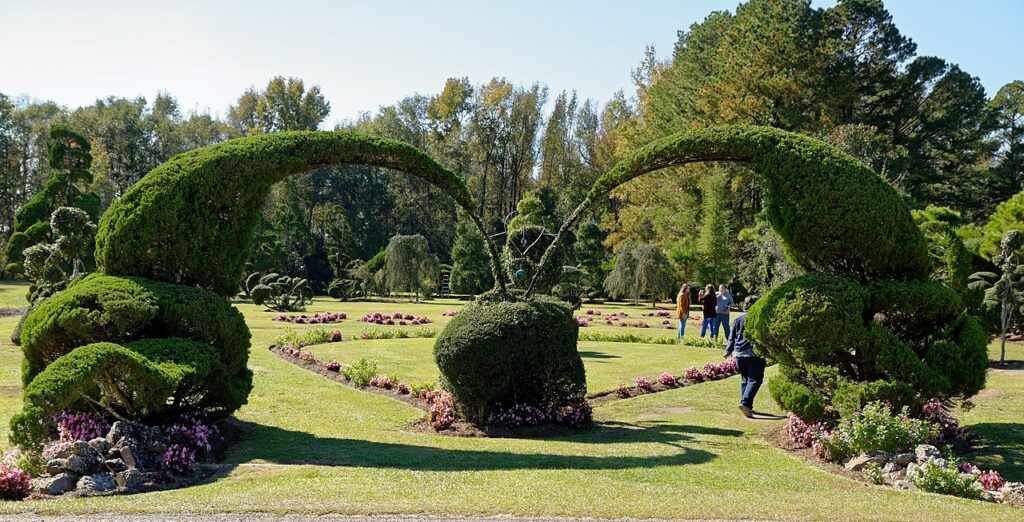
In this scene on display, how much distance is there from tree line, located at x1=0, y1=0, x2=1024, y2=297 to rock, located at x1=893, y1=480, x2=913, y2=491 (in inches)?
467

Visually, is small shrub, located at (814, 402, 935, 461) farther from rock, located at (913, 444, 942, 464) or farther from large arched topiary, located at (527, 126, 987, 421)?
large arched topiary, located at (527, 126, 987, 421)

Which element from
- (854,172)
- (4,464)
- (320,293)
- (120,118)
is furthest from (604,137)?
(4,464)

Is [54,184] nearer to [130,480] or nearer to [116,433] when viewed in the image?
[116,433]

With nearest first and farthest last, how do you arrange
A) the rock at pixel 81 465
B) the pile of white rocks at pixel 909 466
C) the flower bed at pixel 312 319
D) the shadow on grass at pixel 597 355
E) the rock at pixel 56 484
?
the rock at pixel 56 484 < the rock at pixel 81 465 < the pile of white rocks at pixel 909 466 < the shadow on grass at pixel 597 355 < the flower bed at pixel 312 319

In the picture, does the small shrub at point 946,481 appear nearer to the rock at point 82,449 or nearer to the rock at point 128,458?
the rock at point 128,458

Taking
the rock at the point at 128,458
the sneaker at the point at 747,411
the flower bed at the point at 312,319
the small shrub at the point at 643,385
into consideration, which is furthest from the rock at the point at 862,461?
the flower bed at the point at 312,319

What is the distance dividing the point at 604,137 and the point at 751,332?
2269 inches

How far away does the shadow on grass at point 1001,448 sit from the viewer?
360 inches

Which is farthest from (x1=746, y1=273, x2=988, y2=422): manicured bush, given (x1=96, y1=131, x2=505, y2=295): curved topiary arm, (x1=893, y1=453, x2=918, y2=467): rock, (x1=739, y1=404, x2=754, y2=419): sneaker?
(x1=96, y1=131, x2=505, y2=295): curved topiary arm

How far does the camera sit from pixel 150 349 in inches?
334

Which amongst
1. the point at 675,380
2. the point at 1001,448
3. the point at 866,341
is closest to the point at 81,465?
the point at 866,341

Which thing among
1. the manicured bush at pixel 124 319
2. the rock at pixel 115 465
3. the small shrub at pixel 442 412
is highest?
the manicured bush at pixel 124 319

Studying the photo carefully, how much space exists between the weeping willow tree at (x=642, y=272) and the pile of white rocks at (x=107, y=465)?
121 ft

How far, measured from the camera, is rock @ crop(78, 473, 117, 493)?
7102mm
